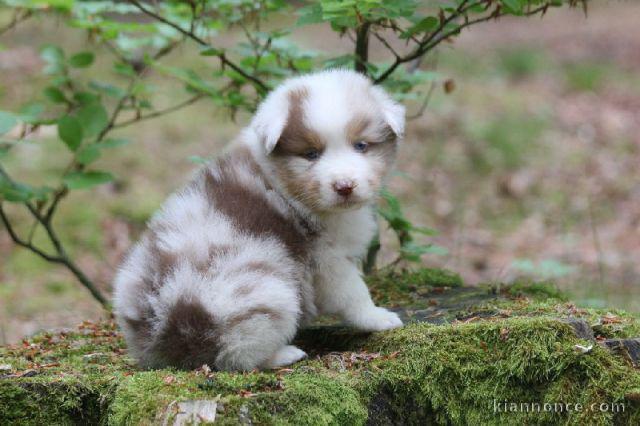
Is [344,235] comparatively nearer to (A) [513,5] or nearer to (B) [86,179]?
(A) [513,5]

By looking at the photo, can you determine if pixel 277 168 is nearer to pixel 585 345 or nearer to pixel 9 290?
pixel 585 345

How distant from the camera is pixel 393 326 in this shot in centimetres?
392

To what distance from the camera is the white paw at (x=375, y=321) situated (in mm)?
3908

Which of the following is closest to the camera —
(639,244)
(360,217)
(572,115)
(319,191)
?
(319,191)

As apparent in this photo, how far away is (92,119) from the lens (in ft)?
16.4

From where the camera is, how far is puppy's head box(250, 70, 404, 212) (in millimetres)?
3711

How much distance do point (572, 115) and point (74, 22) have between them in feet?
33.3

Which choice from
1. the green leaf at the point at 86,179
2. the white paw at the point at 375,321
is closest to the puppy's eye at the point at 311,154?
the white paw at the point at 375,321

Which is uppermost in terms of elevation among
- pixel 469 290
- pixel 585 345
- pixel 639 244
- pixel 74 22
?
pixel 74 22

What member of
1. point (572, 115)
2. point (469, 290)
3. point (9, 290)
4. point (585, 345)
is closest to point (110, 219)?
point (9, 290)

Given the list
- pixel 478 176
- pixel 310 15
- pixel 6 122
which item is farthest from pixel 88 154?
pixel 478 176

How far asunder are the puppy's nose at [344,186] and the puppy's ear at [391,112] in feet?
1.51

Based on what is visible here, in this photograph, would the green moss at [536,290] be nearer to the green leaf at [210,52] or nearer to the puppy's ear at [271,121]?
the puppy's ear at [271,121]

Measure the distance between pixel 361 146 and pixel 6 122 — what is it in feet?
6.27
